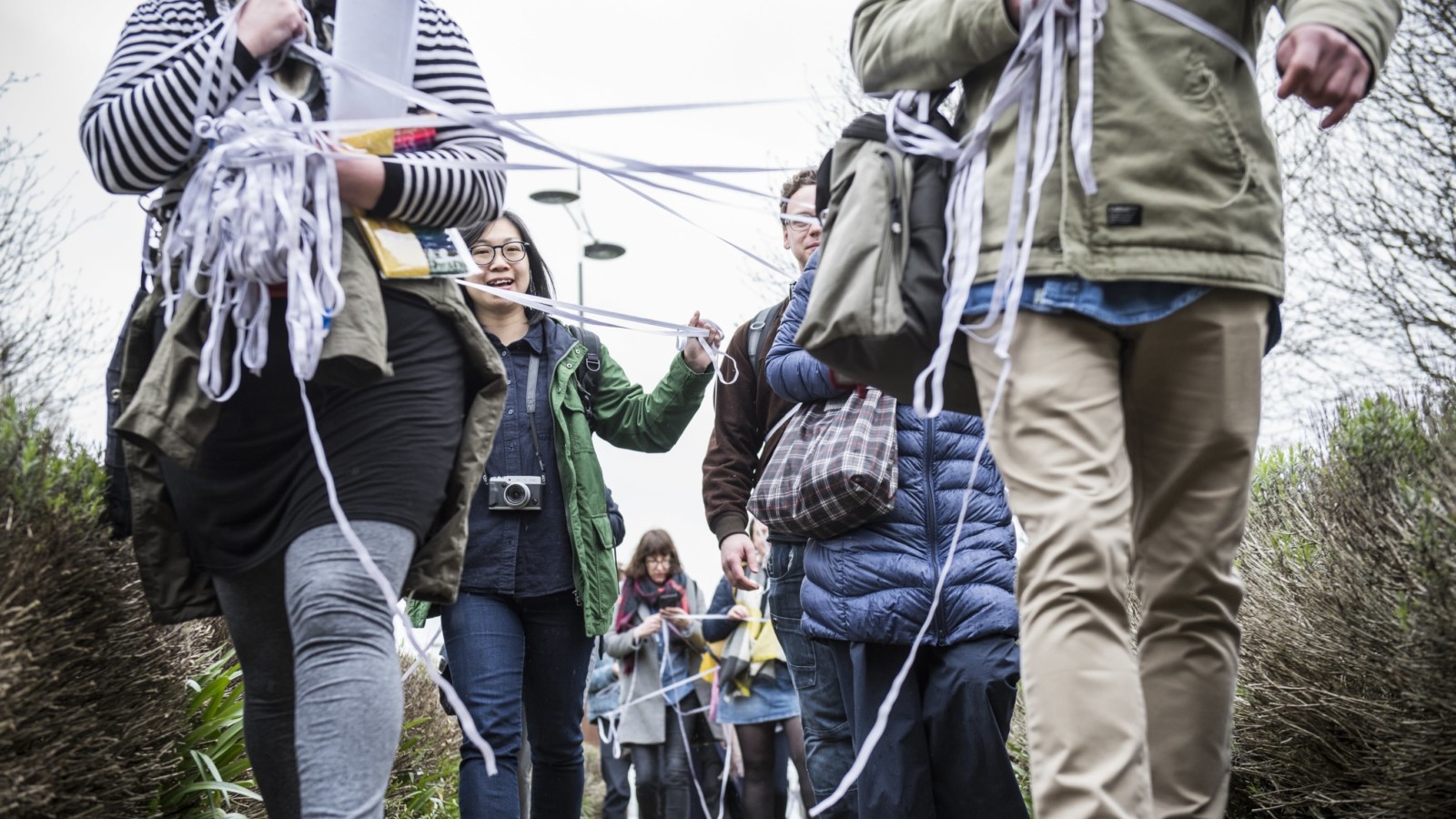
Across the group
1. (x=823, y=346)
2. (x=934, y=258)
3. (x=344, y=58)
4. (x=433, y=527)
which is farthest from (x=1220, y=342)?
(x=344, y=58)

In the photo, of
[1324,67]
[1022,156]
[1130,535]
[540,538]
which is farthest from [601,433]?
[1324,67]

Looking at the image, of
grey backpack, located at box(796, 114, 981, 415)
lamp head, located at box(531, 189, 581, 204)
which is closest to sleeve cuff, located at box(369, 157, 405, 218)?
grey backpack, located at box(796, 114, 981, 415)

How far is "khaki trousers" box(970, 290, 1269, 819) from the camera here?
6.90 feet

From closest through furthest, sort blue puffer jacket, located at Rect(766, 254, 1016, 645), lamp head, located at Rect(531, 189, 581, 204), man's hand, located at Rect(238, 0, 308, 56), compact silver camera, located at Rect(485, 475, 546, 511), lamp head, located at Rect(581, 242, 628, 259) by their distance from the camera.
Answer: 1. man's hand, located at Rect(238, 0, 308, 56)
2. blue puffer jacket, located at Rect(766, 254, 1016, 645)
3. compact silver camera, located at Rect(485, 475, 546, 511)
4. lamp head, located at Rect(531, 189, 581, 204)
5. lamp head, located at Rect(581, 242, 628, 259)

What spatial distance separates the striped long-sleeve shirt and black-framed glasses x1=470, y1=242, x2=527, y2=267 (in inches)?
70.7

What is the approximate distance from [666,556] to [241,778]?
250 inches

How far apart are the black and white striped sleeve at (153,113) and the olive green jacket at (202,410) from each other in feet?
0.81

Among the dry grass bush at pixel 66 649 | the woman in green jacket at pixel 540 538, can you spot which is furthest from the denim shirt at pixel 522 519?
the dry grass bush at pixel 66 649

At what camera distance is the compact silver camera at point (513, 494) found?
4320 millimetres

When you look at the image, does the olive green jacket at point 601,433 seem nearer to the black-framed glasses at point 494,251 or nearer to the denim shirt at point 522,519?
the denim shirt at point 522,519

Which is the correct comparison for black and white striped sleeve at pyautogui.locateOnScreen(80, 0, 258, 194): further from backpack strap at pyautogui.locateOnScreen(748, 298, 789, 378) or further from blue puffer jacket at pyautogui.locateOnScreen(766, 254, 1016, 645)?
backpack strap at pyautogui.locateOnScreen(748, 298, 789, 378)

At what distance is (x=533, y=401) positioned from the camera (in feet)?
14.9

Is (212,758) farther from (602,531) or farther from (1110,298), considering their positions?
(1110,298)

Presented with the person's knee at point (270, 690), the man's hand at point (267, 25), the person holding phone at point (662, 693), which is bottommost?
the person holding phone at point (662, 693)
